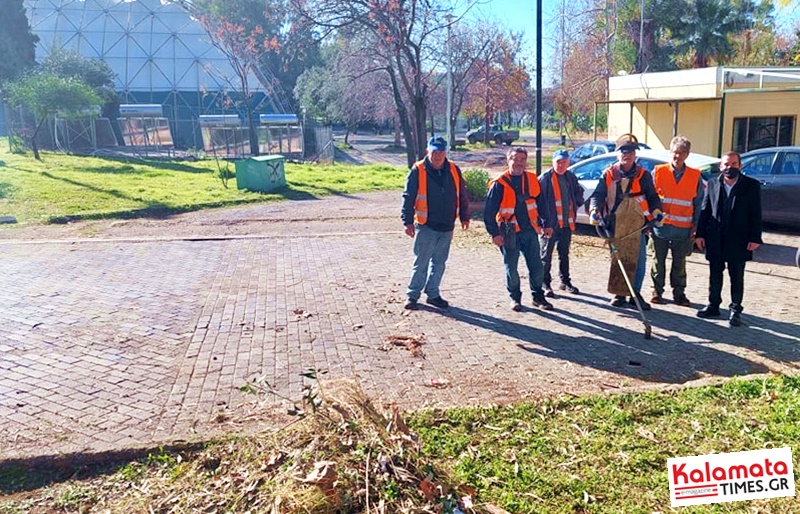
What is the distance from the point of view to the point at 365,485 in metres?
3.07

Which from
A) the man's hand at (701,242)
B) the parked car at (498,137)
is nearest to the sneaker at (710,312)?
the man's hand at (701,242)

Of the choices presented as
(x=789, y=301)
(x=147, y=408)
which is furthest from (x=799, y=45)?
(x=147, y=408)

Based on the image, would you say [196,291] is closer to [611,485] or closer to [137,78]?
[611,485]

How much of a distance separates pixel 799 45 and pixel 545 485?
134ft

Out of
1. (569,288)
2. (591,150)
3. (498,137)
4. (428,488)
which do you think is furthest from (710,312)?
(498,137)

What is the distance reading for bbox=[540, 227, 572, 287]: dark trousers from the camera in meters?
7.69

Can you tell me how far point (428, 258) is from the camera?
723 cm

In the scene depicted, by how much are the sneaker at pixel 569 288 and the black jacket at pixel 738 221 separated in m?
1.80

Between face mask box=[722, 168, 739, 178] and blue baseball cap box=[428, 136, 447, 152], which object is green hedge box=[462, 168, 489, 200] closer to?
blue baseball cap box=[428, 136, 447, 152]

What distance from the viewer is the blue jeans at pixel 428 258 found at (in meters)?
7.15

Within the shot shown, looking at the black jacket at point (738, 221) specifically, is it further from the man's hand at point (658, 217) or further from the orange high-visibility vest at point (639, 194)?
the orange high-visibility vest at point (639, 194)

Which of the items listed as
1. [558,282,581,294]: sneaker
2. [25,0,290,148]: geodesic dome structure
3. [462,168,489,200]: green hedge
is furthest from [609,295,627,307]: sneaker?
[25,0,290,148]: geodesic dome structure

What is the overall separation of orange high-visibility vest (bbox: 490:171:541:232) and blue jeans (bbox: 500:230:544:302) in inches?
5.3

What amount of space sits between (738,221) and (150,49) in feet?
154
